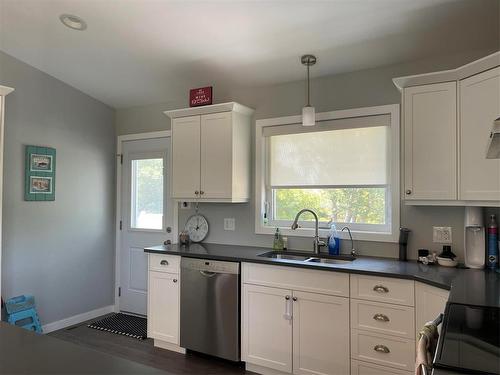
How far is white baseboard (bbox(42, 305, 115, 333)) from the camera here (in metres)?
3.86

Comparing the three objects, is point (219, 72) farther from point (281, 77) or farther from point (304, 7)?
point (304, 7)

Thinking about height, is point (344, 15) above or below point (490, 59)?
→ above

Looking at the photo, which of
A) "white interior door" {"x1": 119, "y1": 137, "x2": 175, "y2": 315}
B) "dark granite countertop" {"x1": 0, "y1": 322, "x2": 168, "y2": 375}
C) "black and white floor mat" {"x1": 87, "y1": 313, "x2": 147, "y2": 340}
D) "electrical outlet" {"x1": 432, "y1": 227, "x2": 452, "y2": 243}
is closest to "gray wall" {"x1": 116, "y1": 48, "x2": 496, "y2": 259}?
"electrical outlet" {"x1": 432, "y1": 227, "x2": 452, "y2": 243}

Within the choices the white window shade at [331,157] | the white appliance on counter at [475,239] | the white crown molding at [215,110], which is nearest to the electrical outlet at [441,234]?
the white appliance on counter at [475,239]

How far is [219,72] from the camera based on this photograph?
138 inches

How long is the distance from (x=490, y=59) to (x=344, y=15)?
91 cm

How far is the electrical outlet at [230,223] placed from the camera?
3732mm

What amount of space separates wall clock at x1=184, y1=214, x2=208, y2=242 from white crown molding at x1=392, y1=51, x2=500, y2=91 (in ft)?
7.34

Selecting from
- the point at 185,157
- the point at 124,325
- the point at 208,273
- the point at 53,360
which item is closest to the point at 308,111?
the point at 185,157

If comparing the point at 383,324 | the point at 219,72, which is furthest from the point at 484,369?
the point at 219,72

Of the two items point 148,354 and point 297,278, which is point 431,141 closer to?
point 297,278

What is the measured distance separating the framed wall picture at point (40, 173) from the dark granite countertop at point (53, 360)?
9.33 ft

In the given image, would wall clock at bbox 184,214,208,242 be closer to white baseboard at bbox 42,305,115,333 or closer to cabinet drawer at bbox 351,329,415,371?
white baseboard at bbox 42,305,115,333

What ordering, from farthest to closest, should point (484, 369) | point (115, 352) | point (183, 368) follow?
point (115, 352) < point (183, 368) < point (484, 369)
